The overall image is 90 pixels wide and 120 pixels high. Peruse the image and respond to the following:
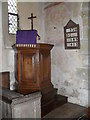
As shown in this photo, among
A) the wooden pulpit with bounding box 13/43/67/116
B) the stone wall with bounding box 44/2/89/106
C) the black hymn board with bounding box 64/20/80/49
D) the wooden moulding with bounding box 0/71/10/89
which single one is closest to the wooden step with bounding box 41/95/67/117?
the wooden pulpit with bounding box 13/43/67/116

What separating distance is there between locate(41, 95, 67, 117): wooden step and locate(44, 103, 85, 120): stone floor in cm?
7

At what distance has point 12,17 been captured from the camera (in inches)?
147

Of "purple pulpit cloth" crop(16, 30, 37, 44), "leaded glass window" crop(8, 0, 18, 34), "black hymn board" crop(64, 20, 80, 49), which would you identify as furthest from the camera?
"leaded glass window" crop(8, 0, 18, 34)

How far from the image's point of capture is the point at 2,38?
11.3 ft

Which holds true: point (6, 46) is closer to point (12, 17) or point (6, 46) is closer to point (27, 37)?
point (27, 37)

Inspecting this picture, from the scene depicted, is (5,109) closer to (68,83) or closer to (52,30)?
(68,83)

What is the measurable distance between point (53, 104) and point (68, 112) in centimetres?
35

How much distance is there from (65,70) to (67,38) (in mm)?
794

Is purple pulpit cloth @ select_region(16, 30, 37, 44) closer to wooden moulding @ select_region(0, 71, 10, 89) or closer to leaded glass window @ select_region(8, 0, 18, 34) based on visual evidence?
leaded glass window @ select_region(8, 0, 18, 34)

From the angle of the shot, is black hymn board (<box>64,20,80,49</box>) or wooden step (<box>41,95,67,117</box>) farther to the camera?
black hymn board (<box>64,20,80,49</box>)

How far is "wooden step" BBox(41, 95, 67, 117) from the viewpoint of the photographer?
2961 mm

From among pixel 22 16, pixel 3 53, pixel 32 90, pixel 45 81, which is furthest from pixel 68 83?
pixel 22 16

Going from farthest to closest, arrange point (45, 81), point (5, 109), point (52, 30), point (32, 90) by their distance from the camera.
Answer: point (52, 30), point (45, 81), point (32, 90), point (5, 109)

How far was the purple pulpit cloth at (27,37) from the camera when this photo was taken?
3168 mm
